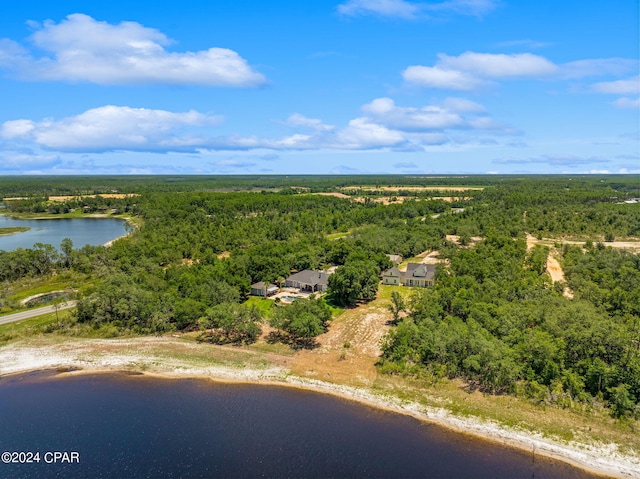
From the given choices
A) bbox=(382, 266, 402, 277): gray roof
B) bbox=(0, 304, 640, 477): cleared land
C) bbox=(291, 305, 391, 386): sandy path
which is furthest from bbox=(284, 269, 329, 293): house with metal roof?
bbox=(382, 266, 402, 277): gray roof

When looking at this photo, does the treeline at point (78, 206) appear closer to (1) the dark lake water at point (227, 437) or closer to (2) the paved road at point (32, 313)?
(2) the paved road at point (32, 313)

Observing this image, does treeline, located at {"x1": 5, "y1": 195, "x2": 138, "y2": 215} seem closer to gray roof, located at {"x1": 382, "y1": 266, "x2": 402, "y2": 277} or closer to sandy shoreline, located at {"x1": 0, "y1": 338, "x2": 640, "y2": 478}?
gray roof, located at {"x1": 382, "y1": 266, "x2": 402, "y2": 277}

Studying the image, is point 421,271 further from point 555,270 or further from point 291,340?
point 291,340

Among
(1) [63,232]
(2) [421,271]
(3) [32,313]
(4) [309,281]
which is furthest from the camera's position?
(1) [63,232]

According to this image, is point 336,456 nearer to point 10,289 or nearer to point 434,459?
point 434,459

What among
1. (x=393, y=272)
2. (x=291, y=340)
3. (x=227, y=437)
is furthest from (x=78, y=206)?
(x=227, y=437)

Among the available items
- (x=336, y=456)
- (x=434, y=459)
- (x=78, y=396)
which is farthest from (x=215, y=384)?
(x=434, y=459)
